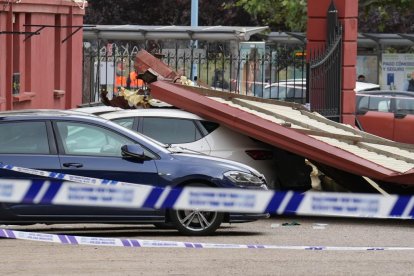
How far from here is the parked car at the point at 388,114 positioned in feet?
99.1

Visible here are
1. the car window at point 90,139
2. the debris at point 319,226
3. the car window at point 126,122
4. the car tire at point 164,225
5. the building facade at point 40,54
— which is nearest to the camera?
the car window at point 90,139

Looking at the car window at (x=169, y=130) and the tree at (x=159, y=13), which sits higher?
the tree at (x=159, y=13)

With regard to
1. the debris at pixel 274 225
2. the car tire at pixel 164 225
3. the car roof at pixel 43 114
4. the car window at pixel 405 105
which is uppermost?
the car roof at pixel 43 114

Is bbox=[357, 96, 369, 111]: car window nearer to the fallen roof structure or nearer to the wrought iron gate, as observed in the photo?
the wrought iron gate

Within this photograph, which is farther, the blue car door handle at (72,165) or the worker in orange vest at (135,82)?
the worker in orange vest at (135,82)

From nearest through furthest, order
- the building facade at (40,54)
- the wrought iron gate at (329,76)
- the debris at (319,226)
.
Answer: the debris at (319,226), the building facade at (40,54), the wrought iron gate at (329,76)

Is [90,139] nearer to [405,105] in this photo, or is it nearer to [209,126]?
[209,126]

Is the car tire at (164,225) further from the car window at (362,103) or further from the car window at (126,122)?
the car window at (362,103)

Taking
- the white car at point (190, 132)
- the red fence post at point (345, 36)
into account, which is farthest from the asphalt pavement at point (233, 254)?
the red fence post at point (345, 36)

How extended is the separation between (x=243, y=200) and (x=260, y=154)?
17.6 ft

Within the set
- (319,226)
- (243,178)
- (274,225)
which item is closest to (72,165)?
(243,178)

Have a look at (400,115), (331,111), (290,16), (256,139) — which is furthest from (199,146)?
(290,16)

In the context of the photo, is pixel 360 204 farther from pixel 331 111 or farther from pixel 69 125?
pixel 331 111

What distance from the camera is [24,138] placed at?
1338 cm
